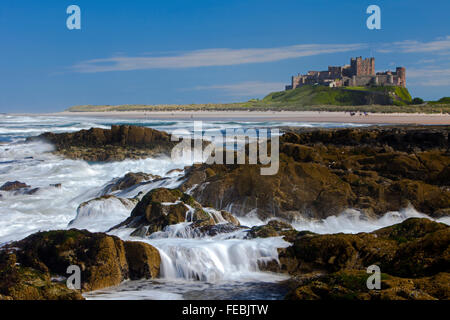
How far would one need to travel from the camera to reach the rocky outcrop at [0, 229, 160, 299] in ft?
22.5

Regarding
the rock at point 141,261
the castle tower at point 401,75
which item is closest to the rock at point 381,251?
the rock at point 141,261

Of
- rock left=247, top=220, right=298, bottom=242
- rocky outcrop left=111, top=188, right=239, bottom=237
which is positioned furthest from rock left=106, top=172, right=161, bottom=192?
rock left=247, top=220, right=298, bottom=242

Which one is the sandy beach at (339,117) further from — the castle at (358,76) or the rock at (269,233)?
the castle at (358,76)

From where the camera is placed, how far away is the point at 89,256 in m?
7.05

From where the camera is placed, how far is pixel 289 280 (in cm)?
707

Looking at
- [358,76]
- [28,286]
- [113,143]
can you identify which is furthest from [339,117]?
[358,76]

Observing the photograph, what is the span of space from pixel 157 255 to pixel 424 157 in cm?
972

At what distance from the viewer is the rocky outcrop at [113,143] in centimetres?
2459

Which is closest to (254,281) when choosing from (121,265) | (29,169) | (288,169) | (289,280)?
(289,280)

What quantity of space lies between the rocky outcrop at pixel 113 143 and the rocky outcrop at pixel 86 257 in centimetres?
1698

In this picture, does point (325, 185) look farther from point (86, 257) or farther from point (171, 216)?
point (86, 257)

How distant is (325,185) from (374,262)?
546 cm

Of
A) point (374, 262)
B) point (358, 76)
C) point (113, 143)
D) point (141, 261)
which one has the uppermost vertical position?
point (358, 76)
